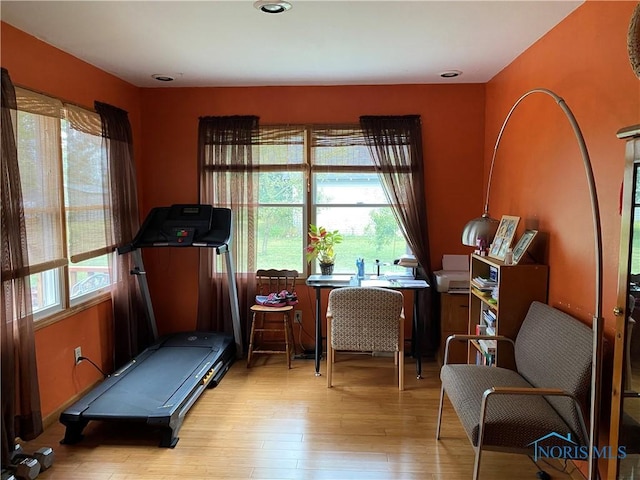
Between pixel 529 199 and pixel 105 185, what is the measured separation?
10.4ft

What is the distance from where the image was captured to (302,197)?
15.2 feet

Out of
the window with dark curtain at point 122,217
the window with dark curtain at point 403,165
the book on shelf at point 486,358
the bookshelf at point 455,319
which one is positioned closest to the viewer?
the book on shelf at point 486,358

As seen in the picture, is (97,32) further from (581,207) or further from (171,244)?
(581,207)

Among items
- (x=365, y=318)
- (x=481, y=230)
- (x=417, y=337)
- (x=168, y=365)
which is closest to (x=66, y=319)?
(x=168, y=365)

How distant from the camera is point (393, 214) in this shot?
179 inches

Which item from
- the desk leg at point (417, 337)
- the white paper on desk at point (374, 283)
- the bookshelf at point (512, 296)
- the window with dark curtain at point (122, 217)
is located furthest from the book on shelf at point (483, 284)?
the window with dark curtain at point (122, 217)

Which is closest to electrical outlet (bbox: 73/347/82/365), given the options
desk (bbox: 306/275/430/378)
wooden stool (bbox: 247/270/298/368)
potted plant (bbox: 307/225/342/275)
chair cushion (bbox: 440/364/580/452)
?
wooden stool (bbox: 247/270/298/368)

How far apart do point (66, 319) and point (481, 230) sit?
115 inches

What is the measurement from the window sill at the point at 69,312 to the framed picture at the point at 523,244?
301 centimetres

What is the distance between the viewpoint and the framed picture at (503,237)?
326 centimetres

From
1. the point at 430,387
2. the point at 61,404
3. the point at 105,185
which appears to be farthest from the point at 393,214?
the point at 61,404

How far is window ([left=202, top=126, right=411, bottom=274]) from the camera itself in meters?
4.53

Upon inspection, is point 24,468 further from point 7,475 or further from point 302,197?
point 302,197

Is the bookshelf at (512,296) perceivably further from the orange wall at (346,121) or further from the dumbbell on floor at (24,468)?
the dumbbell on floor at (24,468)
